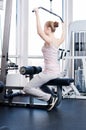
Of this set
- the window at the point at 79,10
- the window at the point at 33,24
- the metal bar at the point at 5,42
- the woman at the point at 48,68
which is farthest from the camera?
the window at the point at 33,24

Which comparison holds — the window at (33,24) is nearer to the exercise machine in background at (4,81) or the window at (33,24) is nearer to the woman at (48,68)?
the exercise machine in background at (4,81)

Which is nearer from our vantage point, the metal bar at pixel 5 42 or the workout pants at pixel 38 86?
the workout pants at pixel 38 86

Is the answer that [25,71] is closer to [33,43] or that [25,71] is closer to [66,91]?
[66,91]

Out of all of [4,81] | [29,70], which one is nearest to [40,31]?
[29,70]

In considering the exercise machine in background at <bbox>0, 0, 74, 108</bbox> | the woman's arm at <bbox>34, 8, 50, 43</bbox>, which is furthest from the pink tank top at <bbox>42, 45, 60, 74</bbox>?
the exercise machine in background at <bbox>0, 0, 74, 108</bbox>

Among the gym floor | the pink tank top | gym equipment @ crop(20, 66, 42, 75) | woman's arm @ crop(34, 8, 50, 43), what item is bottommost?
the gym floor

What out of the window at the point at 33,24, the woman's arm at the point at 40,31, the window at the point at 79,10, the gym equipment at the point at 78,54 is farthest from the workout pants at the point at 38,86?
the window at the point at 79,10

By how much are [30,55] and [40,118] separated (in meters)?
3.11

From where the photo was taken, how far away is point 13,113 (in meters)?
4.16

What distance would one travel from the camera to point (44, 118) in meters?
3.80

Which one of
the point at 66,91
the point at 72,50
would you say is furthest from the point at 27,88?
the point at 72,50

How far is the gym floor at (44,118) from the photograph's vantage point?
3.30 metres

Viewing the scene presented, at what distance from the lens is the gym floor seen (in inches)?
130

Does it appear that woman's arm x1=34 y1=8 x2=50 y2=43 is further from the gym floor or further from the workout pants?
the gym floor
